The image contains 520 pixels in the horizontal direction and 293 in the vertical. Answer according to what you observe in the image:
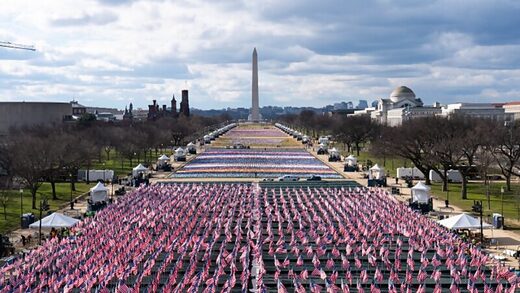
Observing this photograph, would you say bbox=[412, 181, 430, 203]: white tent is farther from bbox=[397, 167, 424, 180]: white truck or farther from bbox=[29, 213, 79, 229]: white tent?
bbox=[29, 213, 79, 229]: white tent

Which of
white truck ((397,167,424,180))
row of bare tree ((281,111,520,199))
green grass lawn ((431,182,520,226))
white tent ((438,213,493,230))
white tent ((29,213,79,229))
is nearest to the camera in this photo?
white tent ((438,213,493,230))

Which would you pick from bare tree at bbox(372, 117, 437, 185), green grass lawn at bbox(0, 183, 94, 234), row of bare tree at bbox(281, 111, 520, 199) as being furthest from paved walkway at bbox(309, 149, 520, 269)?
green grass lawn at bbox(0, 183, 94, 234)

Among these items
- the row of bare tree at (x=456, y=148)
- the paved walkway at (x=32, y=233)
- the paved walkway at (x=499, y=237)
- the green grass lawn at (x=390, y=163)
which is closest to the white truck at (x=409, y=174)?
the row of bare tree at (x=456, y=148)

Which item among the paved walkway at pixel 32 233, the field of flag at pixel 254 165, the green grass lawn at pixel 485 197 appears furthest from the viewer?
the field of flag at pixel 254 165

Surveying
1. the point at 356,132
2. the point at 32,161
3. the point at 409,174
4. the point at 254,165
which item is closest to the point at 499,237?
the point at 409,174

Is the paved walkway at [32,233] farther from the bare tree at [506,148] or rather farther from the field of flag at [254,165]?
the bare tree at [506,148]

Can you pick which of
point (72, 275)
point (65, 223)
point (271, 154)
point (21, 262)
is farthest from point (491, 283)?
point (271, 154)
